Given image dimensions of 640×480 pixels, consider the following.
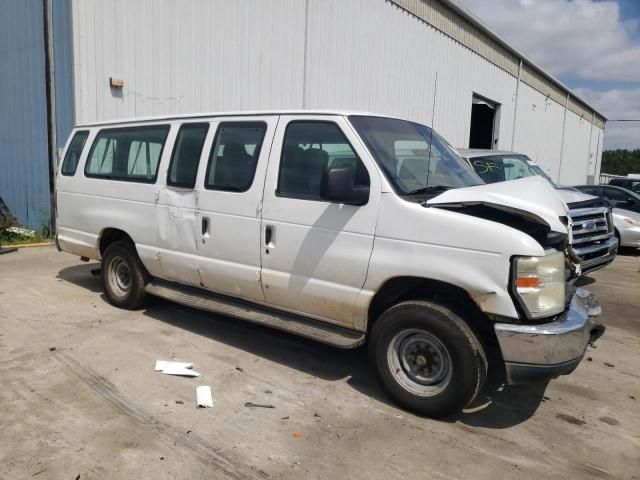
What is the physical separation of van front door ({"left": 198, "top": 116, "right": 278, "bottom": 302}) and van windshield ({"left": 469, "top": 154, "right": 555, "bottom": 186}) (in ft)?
15.3

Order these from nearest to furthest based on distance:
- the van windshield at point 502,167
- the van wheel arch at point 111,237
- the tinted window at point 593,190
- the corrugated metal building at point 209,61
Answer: the van wheel arch at point 111,237 < the van windshield at point 502,167 < the corrugated metal building at point 209,61 < the tinted window at point 593,190

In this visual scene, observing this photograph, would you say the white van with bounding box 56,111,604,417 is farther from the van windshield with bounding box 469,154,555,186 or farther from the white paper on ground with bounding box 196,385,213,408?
the van windshield with bounding box 469,154,555,186

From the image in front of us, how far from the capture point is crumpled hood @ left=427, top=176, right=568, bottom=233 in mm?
3474

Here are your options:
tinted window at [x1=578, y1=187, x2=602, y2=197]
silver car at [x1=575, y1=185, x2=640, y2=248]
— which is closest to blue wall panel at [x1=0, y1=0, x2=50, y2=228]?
silver car at [x1=575, y1=185, x2=640, y2=248]

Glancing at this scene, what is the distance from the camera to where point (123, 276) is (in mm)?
6035

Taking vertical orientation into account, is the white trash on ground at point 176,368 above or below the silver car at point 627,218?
below

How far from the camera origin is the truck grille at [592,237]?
707 cm

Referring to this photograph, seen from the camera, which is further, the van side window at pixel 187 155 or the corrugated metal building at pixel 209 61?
the corrugated metal building at pixel 209 61

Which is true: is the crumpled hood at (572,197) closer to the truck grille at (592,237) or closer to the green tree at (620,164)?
the truck grille at (592,237)

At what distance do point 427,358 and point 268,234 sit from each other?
1652 mm

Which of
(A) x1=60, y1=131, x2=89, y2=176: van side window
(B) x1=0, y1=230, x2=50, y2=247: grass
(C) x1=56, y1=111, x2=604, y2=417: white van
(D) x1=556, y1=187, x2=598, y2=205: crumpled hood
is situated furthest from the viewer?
(B) x1=0, y1=230, x2=50, y2=247: grass

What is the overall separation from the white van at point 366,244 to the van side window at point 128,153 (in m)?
0.03

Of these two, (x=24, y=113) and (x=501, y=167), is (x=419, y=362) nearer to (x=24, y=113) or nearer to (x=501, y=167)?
(x=501, y=167)

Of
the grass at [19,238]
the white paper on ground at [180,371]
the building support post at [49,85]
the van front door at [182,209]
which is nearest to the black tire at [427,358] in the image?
the white paper on ground at [180,371]
